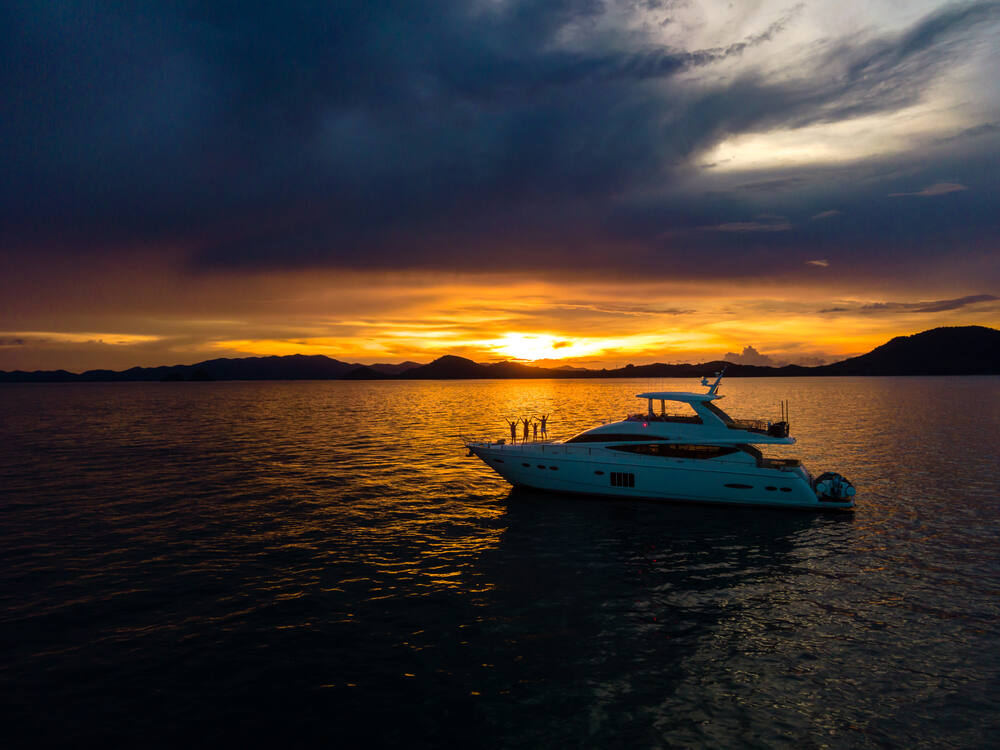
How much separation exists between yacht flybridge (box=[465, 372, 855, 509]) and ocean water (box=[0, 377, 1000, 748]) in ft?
3.29

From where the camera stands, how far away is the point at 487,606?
13922mm

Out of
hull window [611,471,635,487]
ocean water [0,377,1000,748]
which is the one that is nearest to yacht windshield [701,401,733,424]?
ocean water [0,377,1000,748]

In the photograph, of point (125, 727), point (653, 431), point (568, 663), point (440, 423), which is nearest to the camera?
point (125, 727)

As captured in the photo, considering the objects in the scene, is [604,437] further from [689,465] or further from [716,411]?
[716,411]

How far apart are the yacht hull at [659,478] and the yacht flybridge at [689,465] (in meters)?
0.04

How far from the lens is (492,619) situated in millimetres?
13148

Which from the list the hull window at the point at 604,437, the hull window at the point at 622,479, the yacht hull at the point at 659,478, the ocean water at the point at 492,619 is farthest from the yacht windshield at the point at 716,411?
the hull window at the point at 622,479

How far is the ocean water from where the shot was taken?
9352mm

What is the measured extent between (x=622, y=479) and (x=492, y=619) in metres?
13.7

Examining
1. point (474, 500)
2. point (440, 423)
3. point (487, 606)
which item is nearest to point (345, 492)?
point (474, 500)

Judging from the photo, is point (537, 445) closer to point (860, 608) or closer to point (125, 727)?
point (860, 608)

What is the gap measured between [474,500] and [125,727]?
18.2m

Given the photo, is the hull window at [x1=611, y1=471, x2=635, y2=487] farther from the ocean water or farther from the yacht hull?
the ocean water

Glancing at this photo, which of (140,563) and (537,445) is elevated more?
(537,445)
